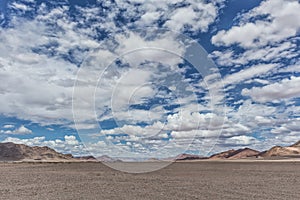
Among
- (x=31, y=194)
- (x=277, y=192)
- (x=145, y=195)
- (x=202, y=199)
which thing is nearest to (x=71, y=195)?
(x=31, y=194)

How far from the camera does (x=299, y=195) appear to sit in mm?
22516

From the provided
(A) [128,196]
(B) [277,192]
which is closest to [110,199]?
(A) [128,196]

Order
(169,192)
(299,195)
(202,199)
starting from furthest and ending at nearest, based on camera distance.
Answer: (169,192)
(299,195)
(202,199)

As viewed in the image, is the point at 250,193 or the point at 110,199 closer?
the point at 110,199

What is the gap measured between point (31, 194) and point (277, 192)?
1879cm

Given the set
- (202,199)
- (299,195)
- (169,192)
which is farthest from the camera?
(169,192)

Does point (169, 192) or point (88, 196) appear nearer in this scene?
point (88, 196)

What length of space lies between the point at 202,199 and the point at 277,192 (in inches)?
289

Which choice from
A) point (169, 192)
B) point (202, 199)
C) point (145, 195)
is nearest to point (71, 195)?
point (145, 195)

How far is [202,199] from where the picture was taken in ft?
68.5

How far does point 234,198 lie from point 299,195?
5.06 meters

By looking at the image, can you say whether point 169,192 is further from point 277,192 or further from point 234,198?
point 277,192

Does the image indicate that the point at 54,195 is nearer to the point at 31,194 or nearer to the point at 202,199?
the point at 31,194

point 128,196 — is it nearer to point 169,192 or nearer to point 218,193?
point 169,192
